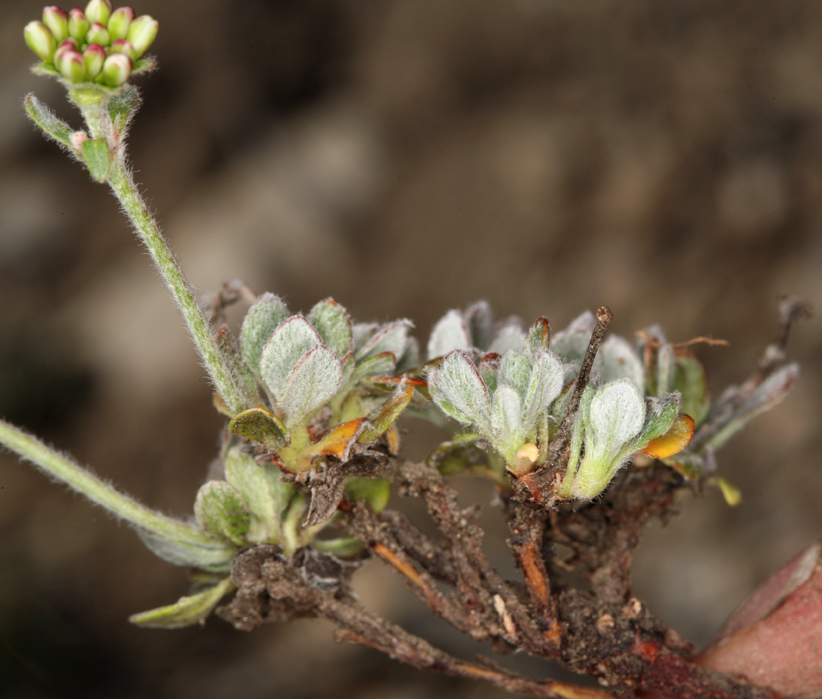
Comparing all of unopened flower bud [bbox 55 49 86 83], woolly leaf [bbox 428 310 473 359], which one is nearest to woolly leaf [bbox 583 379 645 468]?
woolly leaf [bbox 428 310 473 359]

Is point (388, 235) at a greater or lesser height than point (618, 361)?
greater

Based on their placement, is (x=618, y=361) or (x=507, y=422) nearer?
(x=507, y=422)

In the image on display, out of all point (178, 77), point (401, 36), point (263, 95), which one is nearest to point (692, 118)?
point (401, 36)

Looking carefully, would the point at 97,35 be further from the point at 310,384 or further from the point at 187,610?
the point at 187,610

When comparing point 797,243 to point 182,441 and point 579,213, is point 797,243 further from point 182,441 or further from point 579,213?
point 182,441

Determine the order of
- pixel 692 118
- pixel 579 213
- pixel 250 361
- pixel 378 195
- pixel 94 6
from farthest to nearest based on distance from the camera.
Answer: pixel 378 195 < pixel 579 213 < pixel 692 118 < pixel 250 361 < pixel 94 6

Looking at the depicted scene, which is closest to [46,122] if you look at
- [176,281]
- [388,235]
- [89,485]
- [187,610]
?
[176,281]
